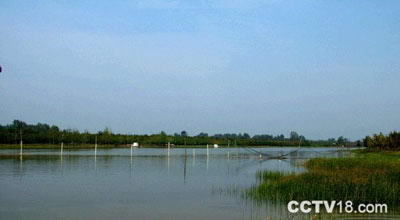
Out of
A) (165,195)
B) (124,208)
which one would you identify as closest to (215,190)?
(165,195)

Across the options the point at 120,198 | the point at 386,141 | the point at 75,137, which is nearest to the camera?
the point at 120,198

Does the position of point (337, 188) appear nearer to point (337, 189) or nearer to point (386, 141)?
point (337, 189)

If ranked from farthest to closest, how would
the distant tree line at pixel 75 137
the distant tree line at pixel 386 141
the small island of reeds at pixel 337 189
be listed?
the distant tree line at pixel 75 137, the distant tree line at pixel 386 141, the small island of reeds at pixel 337 189

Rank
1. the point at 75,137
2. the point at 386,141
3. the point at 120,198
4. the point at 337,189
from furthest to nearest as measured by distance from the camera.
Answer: the point at 75,137 → the point at 386,141 → the point at 120,198 → the point at 337,189

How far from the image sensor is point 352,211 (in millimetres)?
12000

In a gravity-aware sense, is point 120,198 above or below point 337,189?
below

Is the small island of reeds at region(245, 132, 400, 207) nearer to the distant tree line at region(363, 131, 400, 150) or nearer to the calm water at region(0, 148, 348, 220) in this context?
the calm water at region(0, 148, 348, 220)

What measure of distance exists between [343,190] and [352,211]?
921mm

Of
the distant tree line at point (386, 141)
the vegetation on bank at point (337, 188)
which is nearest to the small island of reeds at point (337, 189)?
the vegetation on bank at point (337, 188)

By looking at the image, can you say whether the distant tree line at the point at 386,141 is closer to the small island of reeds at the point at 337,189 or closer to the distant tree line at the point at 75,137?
the distant tree line at the point at 75,137

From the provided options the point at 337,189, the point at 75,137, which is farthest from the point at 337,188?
the point at 75,137

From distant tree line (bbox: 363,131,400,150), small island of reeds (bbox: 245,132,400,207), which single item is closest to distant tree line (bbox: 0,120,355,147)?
distant tree line (bbox: 363,131,400,150)

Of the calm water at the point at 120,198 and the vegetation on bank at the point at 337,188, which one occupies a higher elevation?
the vegetation on bank at the point at 337,188

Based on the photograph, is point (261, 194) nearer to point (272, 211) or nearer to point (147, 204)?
point (272, 211)
